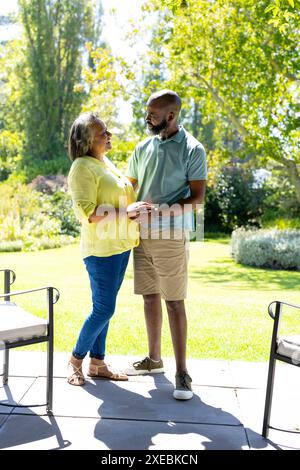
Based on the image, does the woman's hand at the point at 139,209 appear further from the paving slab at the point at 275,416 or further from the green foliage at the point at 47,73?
the green foliage at the point at 47,73

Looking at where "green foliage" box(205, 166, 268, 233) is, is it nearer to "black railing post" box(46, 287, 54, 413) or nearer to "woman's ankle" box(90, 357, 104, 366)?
"woman's ankle" box(90, 357, 104, 366)

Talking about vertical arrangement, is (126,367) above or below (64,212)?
below

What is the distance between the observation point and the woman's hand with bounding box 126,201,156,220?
2957 mm

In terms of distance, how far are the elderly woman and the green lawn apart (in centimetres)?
132

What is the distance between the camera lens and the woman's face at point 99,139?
9.84 ft

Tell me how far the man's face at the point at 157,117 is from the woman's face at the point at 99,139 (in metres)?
0.25

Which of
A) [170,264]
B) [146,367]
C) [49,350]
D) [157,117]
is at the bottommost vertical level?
[146,367]

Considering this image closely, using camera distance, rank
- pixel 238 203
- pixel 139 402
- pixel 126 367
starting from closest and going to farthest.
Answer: pixel 139 402 → pixel 126 367 → pixel 238 203

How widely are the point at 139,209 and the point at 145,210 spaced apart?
0.03 metres

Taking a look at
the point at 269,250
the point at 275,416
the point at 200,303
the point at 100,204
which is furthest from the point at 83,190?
the point at 269,250

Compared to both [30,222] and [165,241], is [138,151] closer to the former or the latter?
[165,241]

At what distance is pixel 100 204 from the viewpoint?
9.91ft

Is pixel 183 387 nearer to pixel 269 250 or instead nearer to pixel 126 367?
pixel 126 367
